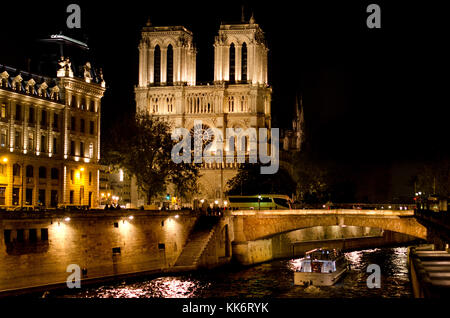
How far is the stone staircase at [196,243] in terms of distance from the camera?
63.9 metres

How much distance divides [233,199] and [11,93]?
34.8m

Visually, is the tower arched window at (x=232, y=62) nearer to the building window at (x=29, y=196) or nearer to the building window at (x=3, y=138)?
the building window at (x=29, y=196)

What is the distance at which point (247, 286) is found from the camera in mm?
54719

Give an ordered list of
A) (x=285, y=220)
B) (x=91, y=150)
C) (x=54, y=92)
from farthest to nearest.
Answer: (x=91, y=150), (x=54, y=92), (x=285, y=220)

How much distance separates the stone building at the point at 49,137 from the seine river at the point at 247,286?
2066cm

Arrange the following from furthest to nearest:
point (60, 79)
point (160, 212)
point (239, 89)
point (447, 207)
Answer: point (239, 89) → point (60, 79) → point (160, 212) → point (447, 207)

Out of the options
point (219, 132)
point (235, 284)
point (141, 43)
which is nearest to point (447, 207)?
point (235, 284)

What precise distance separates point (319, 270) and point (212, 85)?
2841 inches

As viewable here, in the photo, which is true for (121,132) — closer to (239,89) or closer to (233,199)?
(233,199)

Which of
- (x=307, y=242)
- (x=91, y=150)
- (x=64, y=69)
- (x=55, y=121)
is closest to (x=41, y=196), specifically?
(x=55, y=121)

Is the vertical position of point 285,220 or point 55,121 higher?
point 55,121

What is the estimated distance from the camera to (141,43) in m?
128
